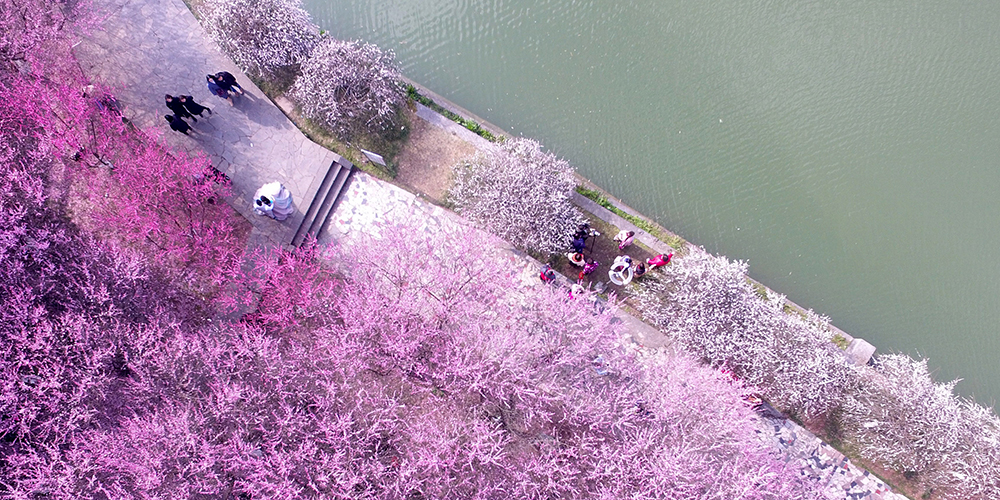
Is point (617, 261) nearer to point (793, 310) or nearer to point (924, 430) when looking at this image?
point (793, 310)

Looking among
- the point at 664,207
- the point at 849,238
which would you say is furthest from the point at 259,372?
the point at 849,238

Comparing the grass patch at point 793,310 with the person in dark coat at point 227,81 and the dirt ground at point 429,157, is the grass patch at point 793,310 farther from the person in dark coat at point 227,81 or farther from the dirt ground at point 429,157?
the person in dark coat at point 227,81

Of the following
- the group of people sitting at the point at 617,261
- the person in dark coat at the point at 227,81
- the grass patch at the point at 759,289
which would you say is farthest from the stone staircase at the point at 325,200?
the grass patch at the point at 759,289

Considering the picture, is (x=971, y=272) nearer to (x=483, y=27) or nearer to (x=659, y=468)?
(x=659, y=468)

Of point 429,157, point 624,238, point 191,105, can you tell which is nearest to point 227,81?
point 191,105

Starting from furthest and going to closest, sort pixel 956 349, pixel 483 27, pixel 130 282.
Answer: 1. pixel 483 27
2. pixel 956 349
3. pixel 130 282
